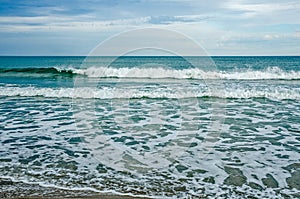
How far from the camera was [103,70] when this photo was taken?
3167 cm

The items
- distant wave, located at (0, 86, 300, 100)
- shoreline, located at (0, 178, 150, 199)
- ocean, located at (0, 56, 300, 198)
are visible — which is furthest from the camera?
distant wave, located at (0, 86, 300, 100)

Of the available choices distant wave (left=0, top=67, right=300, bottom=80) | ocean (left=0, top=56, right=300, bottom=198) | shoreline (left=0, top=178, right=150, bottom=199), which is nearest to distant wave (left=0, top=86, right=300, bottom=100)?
ocean (left=0, top=56, right=300, bottom=198)

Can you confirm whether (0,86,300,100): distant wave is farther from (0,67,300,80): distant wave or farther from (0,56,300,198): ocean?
(0,67,300,80): distant wave

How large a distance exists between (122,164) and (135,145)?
1478 millimetres

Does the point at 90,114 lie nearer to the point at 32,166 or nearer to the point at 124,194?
the point at 32,166

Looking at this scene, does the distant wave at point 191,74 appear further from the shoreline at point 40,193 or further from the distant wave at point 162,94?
the shoreline at point 40,193

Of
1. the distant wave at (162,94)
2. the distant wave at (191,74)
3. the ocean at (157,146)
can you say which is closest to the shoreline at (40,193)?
the ocean at (157,146)

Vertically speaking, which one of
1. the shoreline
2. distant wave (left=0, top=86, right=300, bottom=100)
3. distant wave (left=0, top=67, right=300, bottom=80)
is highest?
distant wave (left=0, top=67, right=300, bottom=80)

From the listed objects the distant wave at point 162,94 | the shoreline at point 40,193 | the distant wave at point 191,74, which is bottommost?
the shoreline at point 40,193

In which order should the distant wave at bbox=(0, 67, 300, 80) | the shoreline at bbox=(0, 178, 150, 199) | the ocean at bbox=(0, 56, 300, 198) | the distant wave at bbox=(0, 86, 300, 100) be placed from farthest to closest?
1. the distant wave at bbox=(0, 67, 300, 80)
2. the distant wave at bbox=(0, 86, 300, 100)
3. the ocean at bbox=(0, 56, 300, 198)
4. the shoreline at bbox=(0, 178, 150, 199)

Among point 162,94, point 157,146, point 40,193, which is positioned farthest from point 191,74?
point 40,193

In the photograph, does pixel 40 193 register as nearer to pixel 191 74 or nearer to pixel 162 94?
pixel 162 94

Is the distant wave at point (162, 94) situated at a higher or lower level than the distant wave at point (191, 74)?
lower

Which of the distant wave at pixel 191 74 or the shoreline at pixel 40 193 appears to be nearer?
the shoreline at pixel 40 193
